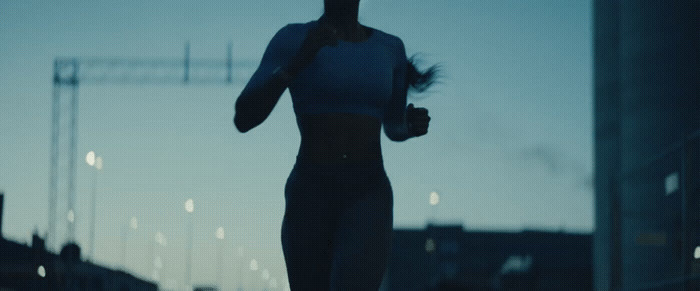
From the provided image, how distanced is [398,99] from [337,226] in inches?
24.6

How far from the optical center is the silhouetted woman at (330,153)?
331 centimetres

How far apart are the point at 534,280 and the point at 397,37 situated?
72.6 metres

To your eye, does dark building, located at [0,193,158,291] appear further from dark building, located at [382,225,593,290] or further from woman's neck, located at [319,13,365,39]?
woman's neck, located at [319,13,365,39]

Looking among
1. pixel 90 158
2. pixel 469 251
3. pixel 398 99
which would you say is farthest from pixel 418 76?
pixel 469 251

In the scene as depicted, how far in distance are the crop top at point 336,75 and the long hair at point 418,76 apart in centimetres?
19

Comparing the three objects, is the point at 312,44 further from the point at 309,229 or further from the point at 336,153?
the point at 309,229

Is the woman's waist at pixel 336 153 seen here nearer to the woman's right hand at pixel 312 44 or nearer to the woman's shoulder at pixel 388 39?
the woman's right hand at pixel 312 44

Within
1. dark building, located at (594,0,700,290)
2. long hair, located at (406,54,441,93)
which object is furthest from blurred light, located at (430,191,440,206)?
long hair, located at (406,54,441,93)

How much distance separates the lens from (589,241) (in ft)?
438

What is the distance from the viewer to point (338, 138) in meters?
3.40

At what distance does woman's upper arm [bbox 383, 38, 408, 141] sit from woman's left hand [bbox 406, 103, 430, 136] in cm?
7

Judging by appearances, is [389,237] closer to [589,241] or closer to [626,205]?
[626,205]

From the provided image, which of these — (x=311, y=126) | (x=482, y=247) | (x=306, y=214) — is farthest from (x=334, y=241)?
(x=482, y=247)

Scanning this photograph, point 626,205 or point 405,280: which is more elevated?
point 626,205
